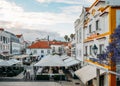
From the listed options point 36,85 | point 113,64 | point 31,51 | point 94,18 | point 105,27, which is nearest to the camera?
point 113,64

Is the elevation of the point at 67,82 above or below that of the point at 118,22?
below

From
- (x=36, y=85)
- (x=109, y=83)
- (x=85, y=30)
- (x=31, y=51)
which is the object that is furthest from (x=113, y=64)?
(x=31, y=51)

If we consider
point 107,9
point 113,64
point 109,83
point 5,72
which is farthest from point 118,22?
point 5,72

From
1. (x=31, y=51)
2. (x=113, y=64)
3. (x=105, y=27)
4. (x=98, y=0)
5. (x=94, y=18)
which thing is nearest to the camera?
(x=113, y=64)

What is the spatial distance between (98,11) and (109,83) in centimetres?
737

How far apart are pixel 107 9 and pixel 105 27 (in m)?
1.72

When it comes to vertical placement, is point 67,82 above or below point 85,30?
below

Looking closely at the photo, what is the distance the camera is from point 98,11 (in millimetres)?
28000

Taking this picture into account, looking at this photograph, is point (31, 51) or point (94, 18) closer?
point (94, 18)

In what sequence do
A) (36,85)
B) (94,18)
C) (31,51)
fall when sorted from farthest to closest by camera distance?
(31,51) < (36,85) < (94,18)

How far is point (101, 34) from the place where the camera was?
26.6 meters

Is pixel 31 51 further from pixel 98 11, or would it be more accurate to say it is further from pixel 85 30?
pixel 98 11

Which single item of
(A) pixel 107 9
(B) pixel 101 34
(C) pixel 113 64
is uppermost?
(A) pixel 107 9

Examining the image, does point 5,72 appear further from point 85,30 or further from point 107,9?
point 107,9
